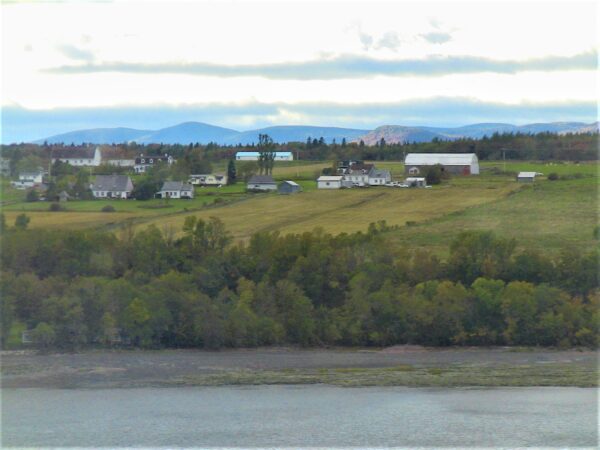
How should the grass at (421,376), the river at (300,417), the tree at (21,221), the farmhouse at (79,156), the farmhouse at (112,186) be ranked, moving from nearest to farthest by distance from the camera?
the river at (300,417)
the grass at (421,376)
the tree at (21,221)
the farmhouse at (112,186)
the farmhouse at (79,156)

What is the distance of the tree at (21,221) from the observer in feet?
46.7

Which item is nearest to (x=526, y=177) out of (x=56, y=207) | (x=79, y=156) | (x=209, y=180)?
(x=209, y=180)

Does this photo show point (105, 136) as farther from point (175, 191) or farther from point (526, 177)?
point (526, 177)

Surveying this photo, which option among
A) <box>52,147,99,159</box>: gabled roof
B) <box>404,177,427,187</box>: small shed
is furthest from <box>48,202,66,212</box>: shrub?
<box>404,177,427,187</box>: small shed

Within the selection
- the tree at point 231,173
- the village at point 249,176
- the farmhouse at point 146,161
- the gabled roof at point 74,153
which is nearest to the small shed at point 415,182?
the village at point 249,176

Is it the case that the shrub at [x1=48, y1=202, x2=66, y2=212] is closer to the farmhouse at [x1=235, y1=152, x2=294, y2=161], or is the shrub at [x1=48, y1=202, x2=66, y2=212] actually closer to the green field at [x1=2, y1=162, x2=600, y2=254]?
the green field at [x1=2, y1=162, x2=600, y2=254]

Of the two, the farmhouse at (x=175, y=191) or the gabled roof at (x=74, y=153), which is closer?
the farmhouse at (x=175, y=191)

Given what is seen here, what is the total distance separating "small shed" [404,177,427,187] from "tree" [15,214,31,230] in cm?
600

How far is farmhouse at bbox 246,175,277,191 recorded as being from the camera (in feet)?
51.9

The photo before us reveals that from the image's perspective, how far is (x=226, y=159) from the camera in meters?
16.5

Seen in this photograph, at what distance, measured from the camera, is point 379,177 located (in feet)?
54.2

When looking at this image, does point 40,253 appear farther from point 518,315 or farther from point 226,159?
point 518,315

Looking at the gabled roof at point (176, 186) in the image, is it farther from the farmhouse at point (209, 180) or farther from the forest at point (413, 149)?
the forest at point (413, 149)

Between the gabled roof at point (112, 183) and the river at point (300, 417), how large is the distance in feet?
15.7
